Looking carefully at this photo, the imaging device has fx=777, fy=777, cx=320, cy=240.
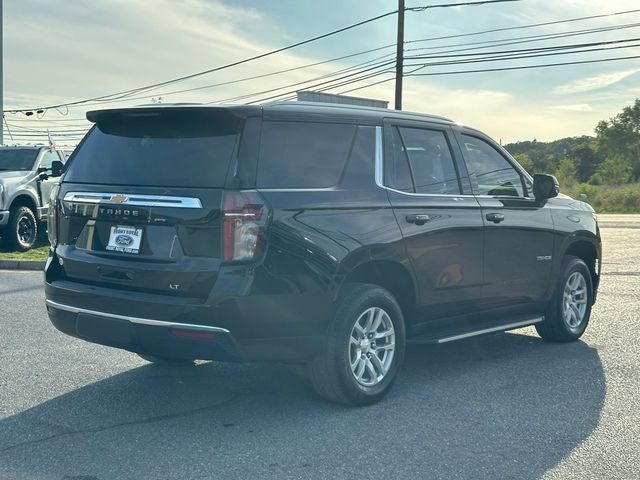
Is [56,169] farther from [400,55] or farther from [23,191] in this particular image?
[400,55]

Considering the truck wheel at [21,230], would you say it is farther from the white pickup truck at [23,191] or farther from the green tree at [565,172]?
the green tree at [565,172]

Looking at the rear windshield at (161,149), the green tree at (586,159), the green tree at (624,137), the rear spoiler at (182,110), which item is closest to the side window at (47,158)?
the rear windshield at (161,149)

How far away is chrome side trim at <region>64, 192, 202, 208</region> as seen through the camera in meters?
4.53

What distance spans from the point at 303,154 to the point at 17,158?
11873 mm

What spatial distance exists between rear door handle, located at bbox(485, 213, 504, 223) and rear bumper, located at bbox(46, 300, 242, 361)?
261 cm

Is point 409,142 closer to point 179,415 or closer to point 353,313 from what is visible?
point 353,313

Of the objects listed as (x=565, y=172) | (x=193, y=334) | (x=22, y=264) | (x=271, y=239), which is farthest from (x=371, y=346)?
(x=565, y=172)

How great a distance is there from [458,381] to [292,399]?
1.35 m

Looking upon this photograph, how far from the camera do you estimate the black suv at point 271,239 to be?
14.7ft

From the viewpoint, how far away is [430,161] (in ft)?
19.3

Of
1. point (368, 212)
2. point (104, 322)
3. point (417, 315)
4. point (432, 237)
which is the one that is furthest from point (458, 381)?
point (104, 322)

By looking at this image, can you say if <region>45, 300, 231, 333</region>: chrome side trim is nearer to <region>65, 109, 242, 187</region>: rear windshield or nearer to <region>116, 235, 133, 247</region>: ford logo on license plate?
<region>116, 235, 133, 247</region>: ford logo on license plate

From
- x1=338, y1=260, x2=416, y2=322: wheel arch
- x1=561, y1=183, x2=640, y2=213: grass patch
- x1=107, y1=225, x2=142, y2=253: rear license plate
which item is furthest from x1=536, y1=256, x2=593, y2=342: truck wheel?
x1=561, y1=183, x2=640, y2=213: grass patch

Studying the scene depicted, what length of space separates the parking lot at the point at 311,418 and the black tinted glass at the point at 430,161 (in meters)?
1.47
